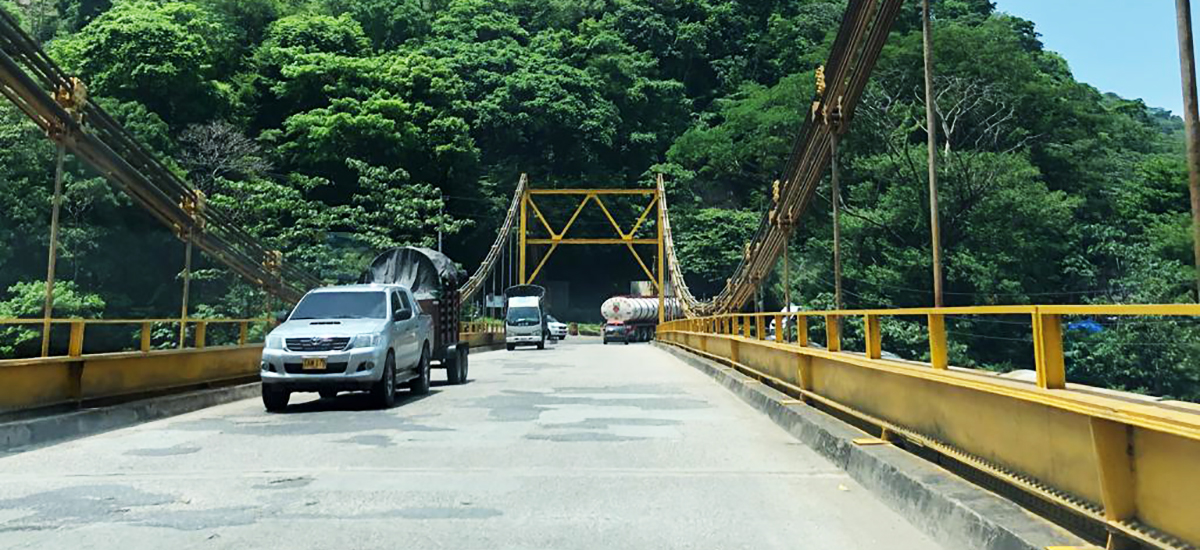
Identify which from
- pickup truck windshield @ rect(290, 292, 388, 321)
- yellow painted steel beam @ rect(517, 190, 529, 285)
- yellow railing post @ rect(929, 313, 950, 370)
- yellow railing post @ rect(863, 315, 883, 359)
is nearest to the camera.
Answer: yellow railing post @ rect(929, 313, 950, 370)

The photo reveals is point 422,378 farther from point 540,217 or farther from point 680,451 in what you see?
point 540,217

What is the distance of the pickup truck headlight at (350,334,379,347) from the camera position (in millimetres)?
12164

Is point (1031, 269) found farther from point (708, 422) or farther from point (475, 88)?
point (475, 88)

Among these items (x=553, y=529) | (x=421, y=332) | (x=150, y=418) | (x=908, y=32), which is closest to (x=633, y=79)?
(x=908, y=32)

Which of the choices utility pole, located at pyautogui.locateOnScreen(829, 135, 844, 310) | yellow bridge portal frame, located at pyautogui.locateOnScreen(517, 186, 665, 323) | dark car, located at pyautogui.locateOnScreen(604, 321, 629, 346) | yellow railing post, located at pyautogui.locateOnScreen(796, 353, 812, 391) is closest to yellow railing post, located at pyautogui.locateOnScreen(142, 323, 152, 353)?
yellow railing post, located at pyautogui.locateOnScreen(796, 353, 812, 391)

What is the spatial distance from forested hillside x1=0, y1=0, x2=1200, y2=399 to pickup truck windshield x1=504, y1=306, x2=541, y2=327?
807 cm

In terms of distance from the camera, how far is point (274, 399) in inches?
493

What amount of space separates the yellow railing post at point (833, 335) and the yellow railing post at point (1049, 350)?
4772 mm

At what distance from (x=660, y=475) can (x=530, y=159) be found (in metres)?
59.4

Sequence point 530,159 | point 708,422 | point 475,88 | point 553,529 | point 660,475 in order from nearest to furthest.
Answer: point 553,529 < point 660,475 < point 708,422 < point 475,88 < point 530,159

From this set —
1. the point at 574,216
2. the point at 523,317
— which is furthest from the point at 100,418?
the point at 574,216

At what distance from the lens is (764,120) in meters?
53.7

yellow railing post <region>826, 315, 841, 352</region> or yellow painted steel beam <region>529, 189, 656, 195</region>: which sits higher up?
yellow painted steel beam <region>529, 189, 656, 195</region>

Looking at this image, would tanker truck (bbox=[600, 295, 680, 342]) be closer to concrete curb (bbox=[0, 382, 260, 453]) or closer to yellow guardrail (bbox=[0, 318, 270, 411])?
yellow guardrail (bbox=[0, 318, 270, 411])
